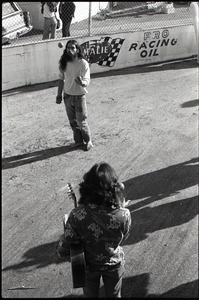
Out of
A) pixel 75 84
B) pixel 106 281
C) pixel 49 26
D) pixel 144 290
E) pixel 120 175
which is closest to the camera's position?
pixel 106 281

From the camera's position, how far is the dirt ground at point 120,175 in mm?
4465

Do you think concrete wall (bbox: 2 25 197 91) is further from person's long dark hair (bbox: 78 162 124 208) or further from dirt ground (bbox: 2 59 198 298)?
person's long dark hair (bbox: 78 162 124 208)

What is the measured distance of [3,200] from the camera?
18.7 feet

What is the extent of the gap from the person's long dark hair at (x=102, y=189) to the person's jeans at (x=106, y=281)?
0.64 meters

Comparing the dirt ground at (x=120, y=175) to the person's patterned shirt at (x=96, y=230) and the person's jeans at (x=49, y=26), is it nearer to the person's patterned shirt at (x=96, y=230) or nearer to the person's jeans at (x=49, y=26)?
the person's patterned shirt at (x=96, y=230)

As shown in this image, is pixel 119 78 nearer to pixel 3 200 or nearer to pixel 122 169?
pixel 122 169

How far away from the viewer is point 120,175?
6.31 meters

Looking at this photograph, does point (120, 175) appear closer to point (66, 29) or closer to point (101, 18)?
point (66, 29)

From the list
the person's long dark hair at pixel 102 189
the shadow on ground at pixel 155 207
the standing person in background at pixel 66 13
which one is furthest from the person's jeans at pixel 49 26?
the person's long dark hair at pixel 102 189

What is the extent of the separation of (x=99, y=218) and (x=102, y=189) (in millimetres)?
222

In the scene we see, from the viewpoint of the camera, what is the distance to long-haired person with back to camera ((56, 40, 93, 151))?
628 centimetres

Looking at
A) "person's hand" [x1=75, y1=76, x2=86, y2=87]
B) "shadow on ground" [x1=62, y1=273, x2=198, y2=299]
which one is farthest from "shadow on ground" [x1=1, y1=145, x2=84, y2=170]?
"shadow on ground" [x1=62, y1=273, x2=198, y2=299]

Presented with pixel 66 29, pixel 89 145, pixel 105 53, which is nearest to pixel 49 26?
pixel 66 29

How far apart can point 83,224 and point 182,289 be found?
5.98ft
